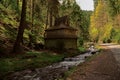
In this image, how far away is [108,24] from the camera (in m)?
89.9

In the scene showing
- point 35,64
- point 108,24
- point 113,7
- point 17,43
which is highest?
point 113,7

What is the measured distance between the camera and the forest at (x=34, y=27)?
24.5 m

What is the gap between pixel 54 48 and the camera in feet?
132

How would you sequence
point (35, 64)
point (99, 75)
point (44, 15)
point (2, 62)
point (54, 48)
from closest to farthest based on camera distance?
point (99, 75) → point (2, 62) → point (35, 64) → point (54, 48) → point (44, 15)

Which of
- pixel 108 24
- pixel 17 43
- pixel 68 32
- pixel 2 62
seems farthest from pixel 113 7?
pixel 2 62

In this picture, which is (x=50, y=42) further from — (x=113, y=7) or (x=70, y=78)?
(x=113, y=7)

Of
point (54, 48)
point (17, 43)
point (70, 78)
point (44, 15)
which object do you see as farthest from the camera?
point (44, 15)

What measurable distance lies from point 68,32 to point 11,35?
35.8 ft

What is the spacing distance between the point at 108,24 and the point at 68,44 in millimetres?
52223

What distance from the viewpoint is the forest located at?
24.5 metres

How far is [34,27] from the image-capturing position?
52.6 metres

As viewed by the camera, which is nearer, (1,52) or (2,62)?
(2,62)

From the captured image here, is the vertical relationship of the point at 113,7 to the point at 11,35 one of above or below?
above

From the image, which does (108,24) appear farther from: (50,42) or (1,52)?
(1,52)
